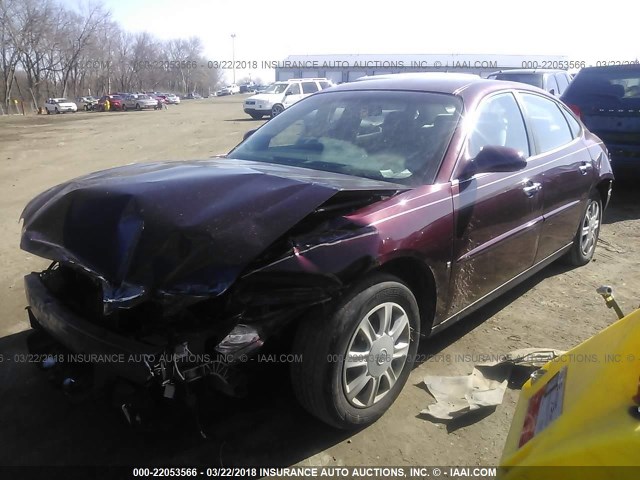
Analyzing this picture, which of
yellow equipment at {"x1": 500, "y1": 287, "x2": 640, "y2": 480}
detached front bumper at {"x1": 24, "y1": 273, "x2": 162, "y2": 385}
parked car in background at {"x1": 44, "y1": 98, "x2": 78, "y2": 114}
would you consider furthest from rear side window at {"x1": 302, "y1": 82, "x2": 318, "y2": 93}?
parked car in background at {"x1": 44, "y1": 98, "x2": 78, "y2": 114}

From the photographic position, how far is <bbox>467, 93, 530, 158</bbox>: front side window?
3225 mm

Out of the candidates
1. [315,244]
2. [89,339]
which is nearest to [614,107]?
[315,244]

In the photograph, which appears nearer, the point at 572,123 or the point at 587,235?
the point at 572,123

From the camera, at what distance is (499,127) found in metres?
3.47

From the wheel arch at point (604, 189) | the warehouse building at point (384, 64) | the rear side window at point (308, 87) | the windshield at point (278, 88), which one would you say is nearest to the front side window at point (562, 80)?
the wheel arch at point (604, 189)

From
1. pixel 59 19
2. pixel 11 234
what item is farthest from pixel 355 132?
pixel 59 19

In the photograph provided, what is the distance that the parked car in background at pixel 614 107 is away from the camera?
271 inches

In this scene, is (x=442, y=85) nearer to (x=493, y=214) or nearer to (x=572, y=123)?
(x=493, y=214)

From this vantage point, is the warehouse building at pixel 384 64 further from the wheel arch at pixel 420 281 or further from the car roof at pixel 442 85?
the wheel arch at pixel 420 281

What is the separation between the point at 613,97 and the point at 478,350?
556 cm

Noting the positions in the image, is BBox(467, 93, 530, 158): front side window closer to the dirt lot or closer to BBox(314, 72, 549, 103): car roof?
BBox(314, 72, 549, 103): car roof

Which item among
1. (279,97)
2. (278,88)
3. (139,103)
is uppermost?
(139,103)

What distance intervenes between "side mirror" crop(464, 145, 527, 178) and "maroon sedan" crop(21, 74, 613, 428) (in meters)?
0.01

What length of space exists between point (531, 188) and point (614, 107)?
467 cm
